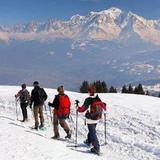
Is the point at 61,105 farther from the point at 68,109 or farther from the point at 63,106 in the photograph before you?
the point at 68,109

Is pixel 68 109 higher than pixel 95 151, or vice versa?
pixel 68 109

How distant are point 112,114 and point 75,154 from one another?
34.3ft

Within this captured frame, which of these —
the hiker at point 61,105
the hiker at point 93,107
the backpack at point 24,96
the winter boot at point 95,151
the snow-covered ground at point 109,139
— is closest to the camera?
the snow-covered ground at point 109,139

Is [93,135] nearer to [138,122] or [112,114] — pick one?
[138,122]

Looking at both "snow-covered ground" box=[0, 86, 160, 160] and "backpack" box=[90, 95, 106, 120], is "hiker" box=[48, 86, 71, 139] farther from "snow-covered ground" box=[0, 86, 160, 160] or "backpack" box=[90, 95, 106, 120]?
"backpack" box=[90, 95, 106, 120]

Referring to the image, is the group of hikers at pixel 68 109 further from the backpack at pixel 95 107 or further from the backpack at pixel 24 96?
the backpack at pixel 24 96

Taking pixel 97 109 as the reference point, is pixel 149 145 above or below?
below

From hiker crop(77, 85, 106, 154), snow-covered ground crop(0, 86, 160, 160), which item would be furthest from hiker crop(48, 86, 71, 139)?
hiker crop(77, 85, 106, 154)

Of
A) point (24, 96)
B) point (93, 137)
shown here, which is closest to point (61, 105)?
point (93, 137)

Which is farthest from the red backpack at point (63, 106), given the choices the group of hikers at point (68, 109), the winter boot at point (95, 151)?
the winter boot at point (95, 151)

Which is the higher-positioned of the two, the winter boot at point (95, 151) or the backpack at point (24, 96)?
the backpack at point (24, 96)

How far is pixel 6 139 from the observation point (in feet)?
49.9

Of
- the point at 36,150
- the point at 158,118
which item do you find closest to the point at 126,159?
the point at 36,150

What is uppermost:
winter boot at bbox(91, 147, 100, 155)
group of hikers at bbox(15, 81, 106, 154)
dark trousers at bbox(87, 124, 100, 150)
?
group of hikers at bbox(15, 81, 106, 154)
